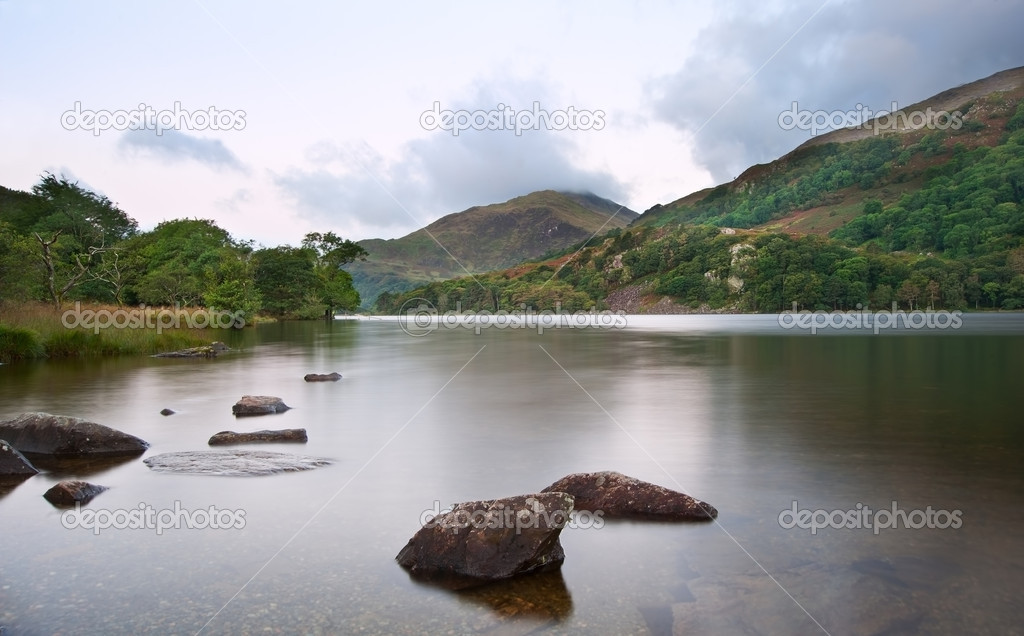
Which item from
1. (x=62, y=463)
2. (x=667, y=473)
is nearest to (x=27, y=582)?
(x=62, y=463)

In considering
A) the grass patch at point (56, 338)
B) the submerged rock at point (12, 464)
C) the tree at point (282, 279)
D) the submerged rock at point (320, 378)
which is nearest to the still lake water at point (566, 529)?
the submerged rock at point (12, 464)

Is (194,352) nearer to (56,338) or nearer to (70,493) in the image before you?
(56,338)

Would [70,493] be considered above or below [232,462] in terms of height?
above

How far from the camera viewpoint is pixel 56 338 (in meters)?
35.0

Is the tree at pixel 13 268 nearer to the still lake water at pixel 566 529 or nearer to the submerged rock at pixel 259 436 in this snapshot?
the still lake water at pixel 566 529

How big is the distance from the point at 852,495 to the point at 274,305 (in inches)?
5266

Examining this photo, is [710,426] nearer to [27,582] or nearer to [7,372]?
[27,582]

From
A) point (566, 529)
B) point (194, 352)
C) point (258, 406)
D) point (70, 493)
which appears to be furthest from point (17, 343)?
point (566, 529)

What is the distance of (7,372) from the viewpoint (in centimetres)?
2809

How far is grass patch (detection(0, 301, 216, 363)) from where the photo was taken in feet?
109

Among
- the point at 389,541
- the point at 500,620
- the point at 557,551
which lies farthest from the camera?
the point at 389,541

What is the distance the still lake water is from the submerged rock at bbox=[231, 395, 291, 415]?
50 centimetres

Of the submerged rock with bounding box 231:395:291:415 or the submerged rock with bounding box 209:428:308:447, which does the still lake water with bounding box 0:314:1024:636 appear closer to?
the submerged rock with bounding box 209:428:308:447

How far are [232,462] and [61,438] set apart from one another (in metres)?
3.80
